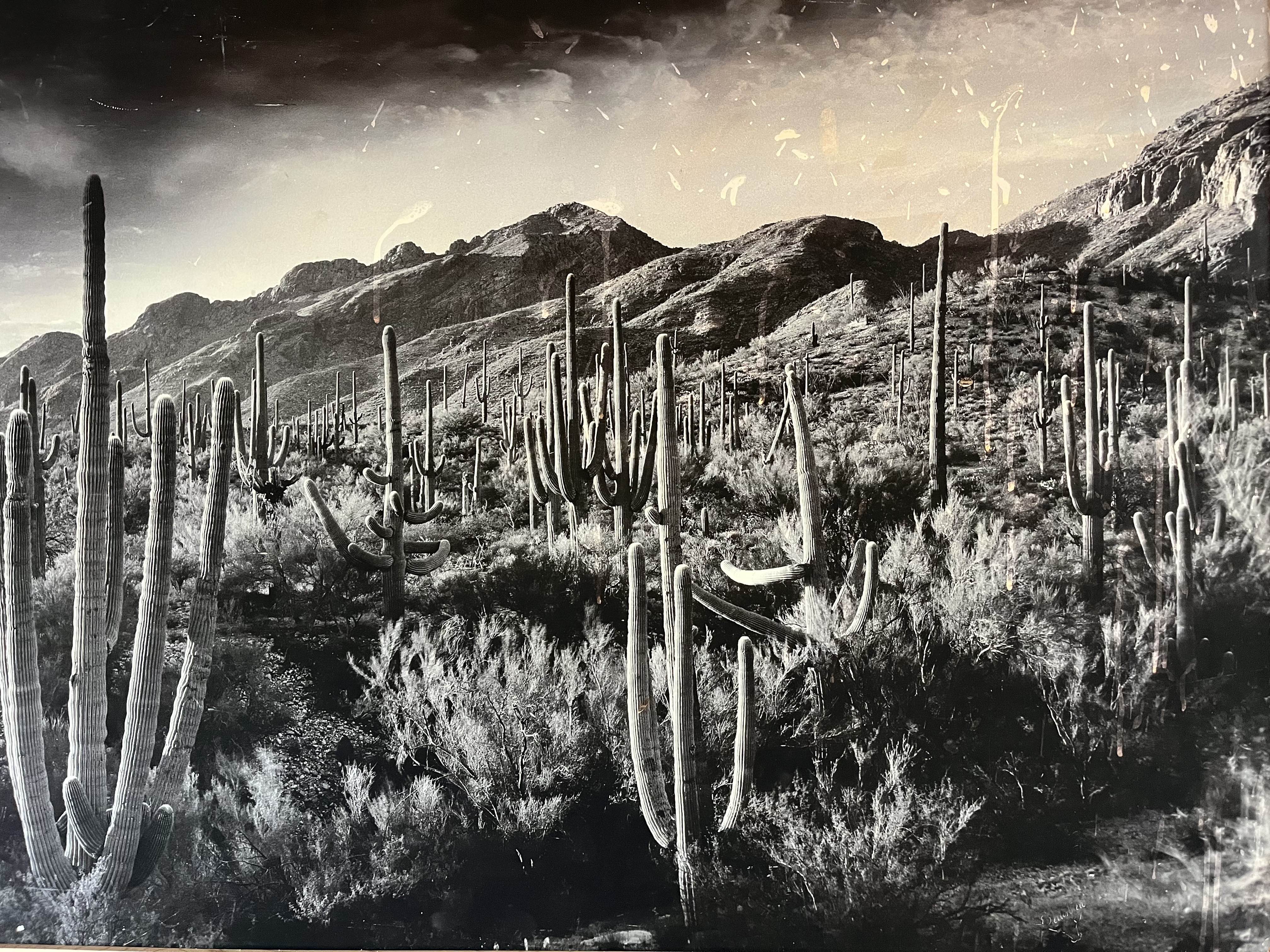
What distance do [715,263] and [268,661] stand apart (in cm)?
213

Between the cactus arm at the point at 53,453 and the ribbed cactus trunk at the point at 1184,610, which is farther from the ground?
the cactus arm at the point at 53,453

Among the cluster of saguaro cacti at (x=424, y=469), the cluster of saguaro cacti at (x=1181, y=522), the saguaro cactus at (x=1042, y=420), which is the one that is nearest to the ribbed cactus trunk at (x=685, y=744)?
the cluster of saguaro cacti at (x=424, y=469)

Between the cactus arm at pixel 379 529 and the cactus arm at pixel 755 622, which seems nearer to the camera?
the cactus arm at pixel 755 622

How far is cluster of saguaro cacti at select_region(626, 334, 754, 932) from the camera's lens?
2.40 meters

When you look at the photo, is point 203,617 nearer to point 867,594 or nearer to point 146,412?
point 146,412

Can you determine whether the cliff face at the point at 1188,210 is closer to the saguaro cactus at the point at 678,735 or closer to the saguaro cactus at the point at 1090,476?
the saguaro cactus at the point at 1090,476

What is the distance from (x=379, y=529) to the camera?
2.68m

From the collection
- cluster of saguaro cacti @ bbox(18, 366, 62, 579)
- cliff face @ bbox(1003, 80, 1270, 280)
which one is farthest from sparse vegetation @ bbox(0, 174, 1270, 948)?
cluster of saguaro cacti @ bbox(18, 366, 62, 579)

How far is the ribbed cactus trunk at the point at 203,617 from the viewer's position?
8.20 ft

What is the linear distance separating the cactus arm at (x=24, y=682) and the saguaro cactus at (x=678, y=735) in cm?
196

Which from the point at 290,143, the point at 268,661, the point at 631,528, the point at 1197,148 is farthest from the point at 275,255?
the point at 1197,148

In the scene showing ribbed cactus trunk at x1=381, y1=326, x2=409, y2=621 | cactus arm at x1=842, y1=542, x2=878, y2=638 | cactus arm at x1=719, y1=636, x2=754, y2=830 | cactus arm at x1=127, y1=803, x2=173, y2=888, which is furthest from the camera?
ribbed cactus trunk at x1=381, y1=326, x2=409, y2=621

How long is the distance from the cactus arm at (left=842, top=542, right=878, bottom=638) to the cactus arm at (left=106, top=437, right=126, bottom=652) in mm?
2467

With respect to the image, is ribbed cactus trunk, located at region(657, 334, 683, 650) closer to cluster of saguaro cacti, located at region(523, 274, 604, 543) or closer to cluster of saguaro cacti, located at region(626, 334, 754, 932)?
Answer: cluster of saguaro cacti, located at region(626, 334, 754, 932)
